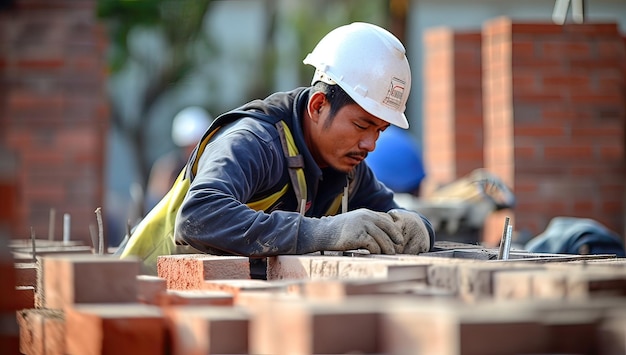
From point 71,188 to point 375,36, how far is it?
5020mm

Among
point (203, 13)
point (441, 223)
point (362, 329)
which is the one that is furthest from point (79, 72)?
point (203, 13)

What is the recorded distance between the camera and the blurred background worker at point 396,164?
9.58 meters

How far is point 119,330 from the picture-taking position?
280cm

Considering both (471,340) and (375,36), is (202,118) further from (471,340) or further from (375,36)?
(471,340)

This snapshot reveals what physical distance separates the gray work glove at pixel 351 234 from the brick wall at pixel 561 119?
19.1 feet

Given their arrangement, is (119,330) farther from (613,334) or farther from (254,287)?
(613,334)

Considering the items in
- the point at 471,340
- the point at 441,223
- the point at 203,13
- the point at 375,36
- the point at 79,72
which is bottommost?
the point at 471,340

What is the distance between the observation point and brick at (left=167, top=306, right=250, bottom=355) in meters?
2.67

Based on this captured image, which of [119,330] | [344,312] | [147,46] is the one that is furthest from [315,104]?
[147,46]

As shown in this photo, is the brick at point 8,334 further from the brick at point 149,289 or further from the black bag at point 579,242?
the black bag at point 579,242

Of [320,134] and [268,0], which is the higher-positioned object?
[268,0]

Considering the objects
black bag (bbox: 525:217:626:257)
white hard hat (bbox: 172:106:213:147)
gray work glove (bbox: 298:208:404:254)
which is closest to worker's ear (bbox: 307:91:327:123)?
gray work glove (bbox: 298:208:404:254)

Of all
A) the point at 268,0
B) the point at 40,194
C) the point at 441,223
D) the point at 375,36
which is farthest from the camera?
the point at 268,0

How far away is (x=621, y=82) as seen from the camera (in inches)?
404
